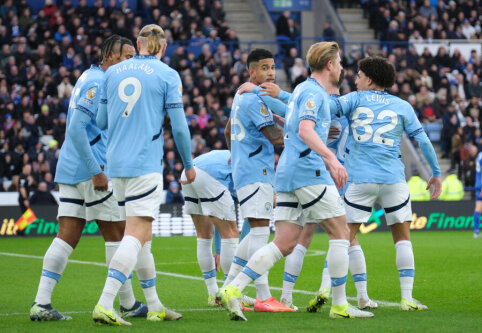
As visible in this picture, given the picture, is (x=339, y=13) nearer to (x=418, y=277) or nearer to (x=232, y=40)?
(x=232, y=40)

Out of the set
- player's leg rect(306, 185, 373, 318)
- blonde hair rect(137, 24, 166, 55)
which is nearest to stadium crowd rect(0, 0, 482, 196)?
blonde hair rect(137, 24, 166, 55)

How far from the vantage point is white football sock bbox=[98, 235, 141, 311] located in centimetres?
721

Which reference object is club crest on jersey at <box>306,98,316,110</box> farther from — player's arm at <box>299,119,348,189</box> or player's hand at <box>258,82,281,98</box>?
player's hand at <box>258,82,281,98</box>

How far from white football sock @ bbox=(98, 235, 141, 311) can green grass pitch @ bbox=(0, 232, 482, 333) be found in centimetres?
23

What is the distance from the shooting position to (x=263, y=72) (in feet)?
29.4

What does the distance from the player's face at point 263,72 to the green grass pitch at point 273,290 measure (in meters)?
2.22

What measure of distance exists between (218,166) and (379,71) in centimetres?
190

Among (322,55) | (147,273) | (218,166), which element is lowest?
(147,273)

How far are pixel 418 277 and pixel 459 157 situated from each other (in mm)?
15817

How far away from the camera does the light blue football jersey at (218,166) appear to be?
9516 mm

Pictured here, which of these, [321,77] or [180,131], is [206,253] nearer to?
[180,131]

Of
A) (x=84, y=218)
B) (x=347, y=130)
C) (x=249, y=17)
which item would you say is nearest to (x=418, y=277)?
(x=347, y=130)

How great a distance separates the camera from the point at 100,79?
8.13 m

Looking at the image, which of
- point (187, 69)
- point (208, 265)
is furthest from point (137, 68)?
point (187, 69)
